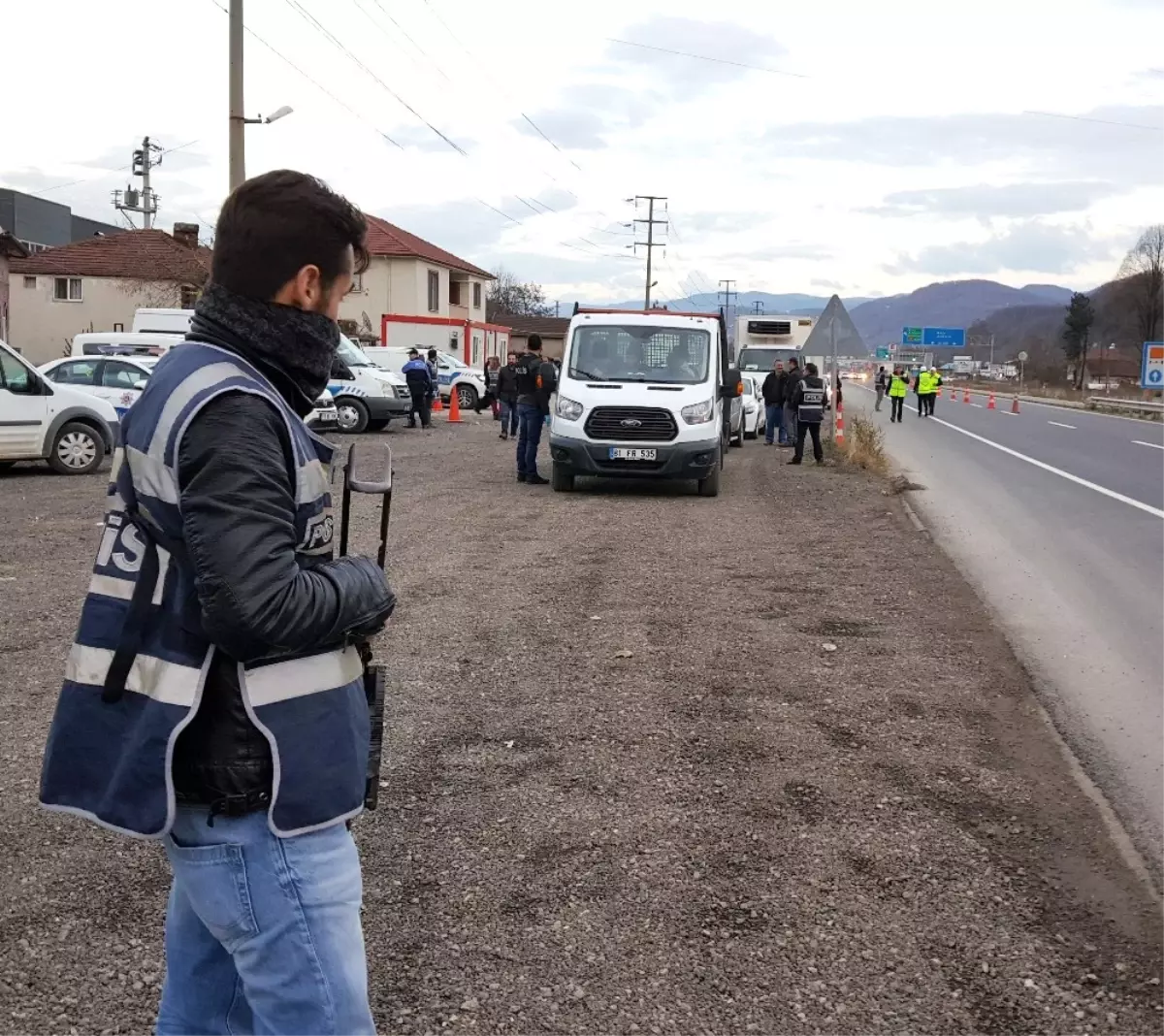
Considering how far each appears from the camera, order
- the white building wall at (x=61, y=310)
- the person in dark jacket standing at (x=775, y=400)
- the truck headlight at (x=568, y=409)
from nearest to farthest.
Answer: the truck headlight at (x=568, y=409), the person in dark jacket standing at (x=775, y=400), the white building wall at (x=61, y=310)

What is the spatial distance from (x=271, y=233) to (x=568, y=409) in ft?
A: 42.8

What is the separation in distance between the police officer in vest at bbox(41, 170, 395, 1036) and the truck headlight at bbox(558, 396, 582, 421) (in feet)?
42.2

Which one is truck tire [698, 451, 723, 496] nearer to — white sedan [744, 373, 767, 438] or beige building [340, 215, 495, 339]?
white sedan [744, 373, 767, 438]

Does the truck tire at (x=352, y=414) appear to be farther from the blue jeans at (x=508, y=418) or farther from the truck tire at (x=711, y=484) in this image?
the truck tire at (x=711, y=484)

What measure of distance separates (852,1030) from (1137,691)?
13.4 ft

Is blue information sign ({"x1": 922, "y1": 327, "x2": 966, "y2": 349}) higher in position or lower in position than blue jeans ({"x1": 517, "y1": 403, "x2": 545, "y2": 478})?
higher

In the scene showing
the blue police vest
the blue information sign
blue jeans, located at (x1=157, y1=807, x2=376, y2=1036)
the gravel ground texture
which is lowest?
the gravel ground texture

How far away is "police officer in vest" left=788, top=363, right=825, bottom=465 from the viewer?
19.5m

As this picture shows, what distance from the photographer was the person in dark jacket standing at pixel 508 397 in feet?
74.4

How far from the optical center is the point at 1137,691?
6.57 meters

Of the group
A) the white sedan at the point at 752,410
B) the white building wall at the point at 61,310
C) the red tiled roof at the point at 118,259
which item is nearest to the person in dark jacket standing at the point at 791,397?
the white sedan at the point at 752,410

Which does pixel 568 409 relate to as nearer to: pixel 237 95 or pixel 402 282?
pixel 237 95

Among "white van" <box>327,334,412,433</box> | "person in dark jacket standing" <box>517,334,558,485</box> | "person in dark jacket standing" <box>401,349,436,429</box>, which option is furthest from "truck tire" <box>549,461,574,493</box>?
"person in dark jacket standing" <box>401,349,436,429</box>

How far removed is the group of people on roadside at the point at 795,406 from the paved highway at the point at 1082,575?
5.34 ft
